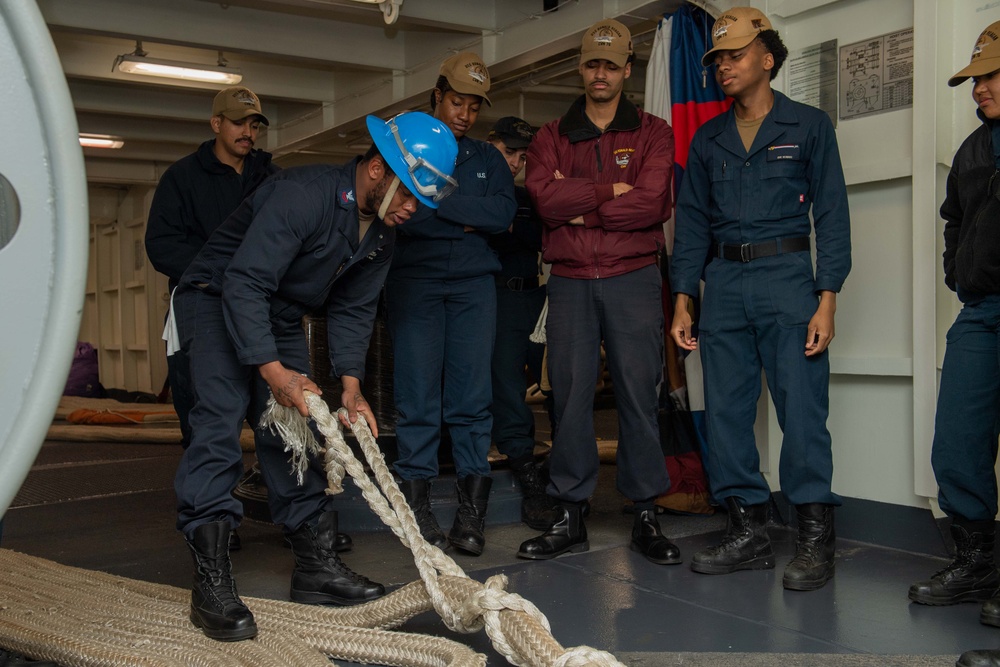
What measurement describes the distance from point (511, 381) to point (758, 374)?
3.89 feet

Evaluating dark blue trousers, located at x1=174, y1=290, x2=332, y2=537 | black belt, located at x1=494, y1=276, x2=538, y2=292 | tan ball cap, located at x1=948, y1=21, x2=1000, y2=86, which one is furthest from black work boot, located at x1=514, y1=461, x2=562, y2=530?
tan ball cap, located at x1=948, y1=21, x2=1000, y2=86

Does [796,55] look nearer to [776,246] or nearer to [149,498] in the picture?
[776,246]

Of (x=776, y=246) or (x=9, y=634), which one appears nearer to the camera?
(x=9, y=634)

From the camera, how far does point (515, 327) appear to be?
169 inches

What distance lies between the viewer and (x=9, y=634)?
2471 mm

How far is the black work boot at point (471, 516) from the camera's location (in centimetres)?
354

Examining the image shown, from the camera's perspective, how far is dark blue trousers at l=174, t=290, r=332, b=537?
2.62 metres

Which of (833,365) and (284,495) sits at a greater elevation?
(833,365)

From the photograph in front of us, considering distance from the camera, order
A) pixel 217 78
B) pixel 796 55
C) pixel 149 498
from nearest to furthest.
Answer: pixel 796 55 → pixel 149 498 → pixel 217 78

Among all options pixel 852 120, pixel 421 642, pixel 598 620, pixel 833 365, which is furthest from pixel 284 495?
pixel 852 120

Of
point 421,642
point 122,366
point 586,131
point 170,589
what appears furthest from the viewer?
point 122,366

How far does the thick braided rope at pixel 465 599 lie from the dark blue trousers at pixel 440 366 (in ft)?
2.97

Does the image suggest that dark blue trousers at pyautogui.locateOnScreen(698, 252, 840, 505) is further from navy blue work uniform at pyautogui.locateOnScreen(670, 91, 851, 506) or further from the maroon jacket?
the maroon jacket

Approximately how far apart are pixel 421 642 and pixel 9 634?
1.11 metres
